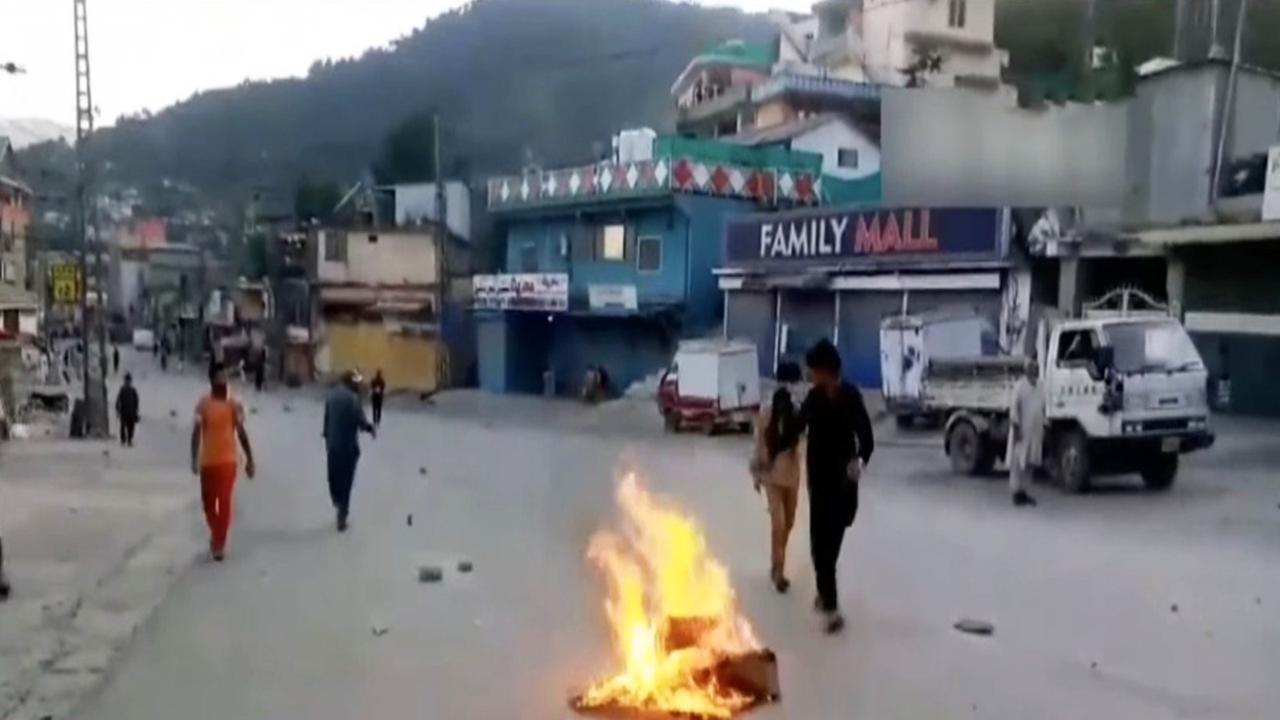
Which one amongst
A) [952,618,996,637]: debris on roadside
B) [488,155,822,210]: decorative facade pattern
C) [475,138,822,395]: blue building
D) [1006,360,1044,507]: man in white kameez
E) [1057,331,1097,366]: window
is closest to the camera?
[952,618,996,637]: debris on roadside

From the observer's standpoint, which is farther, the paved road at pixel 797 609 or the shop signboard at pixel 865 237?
the shop signboard at pixel 865 237

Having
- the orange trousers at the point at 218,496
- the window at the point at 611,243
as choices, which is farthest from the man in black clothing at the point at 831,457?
the window at the point at 611,243

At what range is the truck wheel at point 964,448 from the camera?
771 inches

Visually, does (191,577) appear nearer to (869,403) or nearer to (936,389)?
(936,389)

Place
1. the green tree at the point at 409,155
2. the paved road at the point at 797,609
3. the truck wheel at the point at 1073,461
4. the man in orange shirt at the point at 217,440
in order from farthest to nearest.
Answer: the green tree at the point at 409,155 < the truck wheel at the point at 1073,461 < the man in orange shirt at the point at 217,440 < the paved road at the point at 797,609

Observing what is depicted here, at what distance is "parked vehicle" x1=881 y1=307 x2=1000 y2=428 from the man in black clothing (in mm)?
17348

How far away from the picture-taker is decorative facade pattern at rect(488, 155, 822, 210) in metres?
41.3

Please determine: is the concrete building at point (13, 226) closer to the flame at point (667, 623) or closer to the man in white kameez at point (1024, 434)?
the man in white kameez at point (1024, 434)

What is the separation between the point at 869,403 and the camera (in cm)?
3105

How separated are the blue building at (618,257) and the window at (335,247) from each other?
1214cm

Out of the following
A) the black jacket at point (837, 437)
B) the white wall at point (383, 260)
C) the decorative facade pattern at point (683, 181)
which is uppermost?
the decorative facade pattern at point (683, 181)

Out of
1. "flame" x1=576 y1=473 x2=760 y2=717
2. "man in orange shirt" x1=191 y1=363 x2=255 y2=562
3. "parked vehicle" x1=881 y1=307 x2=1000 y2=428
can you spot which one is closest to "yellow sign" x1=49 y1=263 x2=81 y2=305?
"parked vehicle" x1=881 y1=307 x2=1000 y2=428

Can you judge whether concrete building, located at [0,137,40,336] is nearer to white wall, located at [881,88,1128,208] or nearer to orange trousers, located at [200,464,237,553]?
white wall, located at [881,88,1128,208]

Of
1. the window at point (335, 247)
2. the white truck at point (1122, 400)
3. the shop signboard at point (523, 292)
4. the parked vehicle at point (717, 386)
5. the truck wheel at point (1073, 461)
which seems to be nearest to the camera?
the white truck at point (1122, 400)
